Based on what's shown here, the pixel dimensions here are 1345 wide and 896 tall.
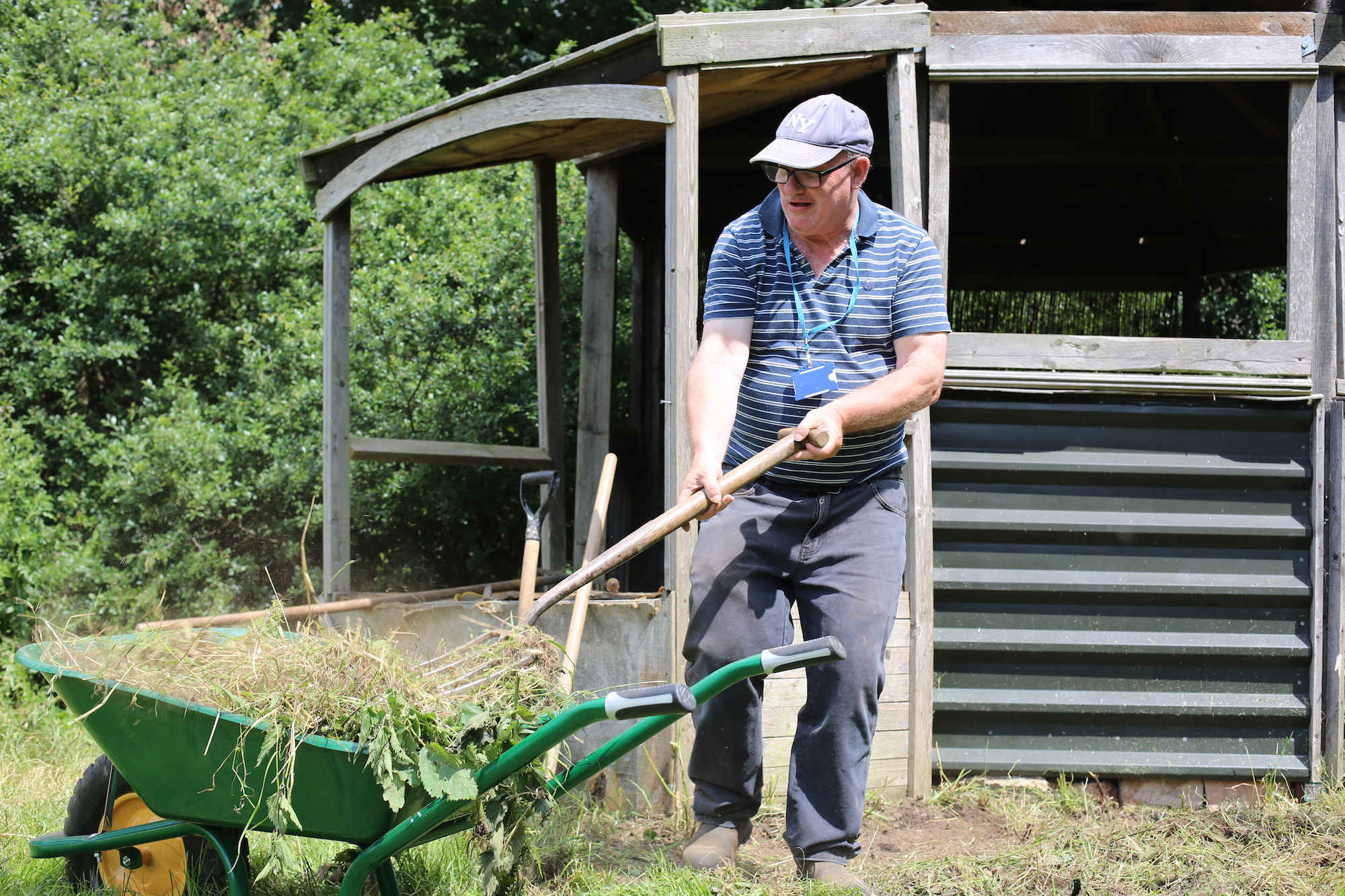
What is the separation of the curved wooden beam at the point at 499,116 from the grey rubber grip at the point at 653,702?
2638mm

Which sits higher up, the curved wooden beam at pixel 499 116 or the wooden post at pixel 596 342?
the curved wooden beam at pixel 499 116

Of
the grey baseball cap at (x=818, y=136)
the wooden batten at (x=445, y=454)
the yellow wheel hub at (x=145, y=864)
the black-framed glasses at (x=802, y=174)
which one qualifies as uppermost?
the grey baseball cap at (x=818, y=136)

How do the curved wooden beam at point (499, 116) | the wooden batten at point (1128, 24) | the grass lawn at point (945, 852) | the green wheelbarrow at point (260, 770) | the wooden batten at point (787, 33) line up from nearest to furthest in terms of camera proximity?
1. the green wheelbarrow at point (260, 770)
2. the grass lawn at point (945, 852)
3. the wooden batten at point (787, 33)
4. the curved wooden beam at point (499, 116)
5. the wooden batten at point (1128, 24)

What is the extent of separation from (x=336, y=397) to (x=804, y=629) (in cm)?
323

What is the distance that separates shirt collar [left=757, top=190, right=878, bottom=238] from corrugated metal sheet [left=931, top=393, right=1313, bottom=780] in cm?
147

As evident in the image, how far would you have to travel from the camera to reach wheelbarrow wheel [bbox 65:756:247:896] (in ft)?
9.29

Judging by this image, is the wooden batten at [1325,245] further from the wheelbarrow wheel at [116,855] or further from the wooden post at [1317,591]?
the wheelbarrow wheel at [116,855]

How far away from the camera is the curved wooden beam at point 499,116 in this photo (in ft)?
13.8

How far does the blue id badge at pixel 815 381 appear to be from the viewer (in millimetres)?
2904

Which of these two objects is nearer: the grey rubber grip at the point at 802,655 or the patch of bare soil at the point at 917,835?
the grey rubber grip at the point at 802,655

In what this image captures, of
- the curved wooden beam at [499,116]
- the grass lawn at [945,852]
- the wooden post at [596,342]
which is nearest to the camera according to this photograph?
the grass lawn at [945,852]

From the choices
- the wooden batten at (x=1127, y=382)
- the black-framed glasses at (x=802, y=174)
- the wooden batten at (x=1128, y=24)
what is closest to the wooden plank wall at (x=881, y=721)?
the wooden batten at (x=1127, y=382)

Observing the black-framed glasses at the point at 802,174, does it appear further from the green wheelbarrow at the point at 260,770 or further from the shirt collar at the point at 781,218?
the green wheelbarrow at the point at 260,770

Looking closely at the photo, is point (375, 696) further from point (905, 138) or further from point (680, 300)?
point (905, 138)
